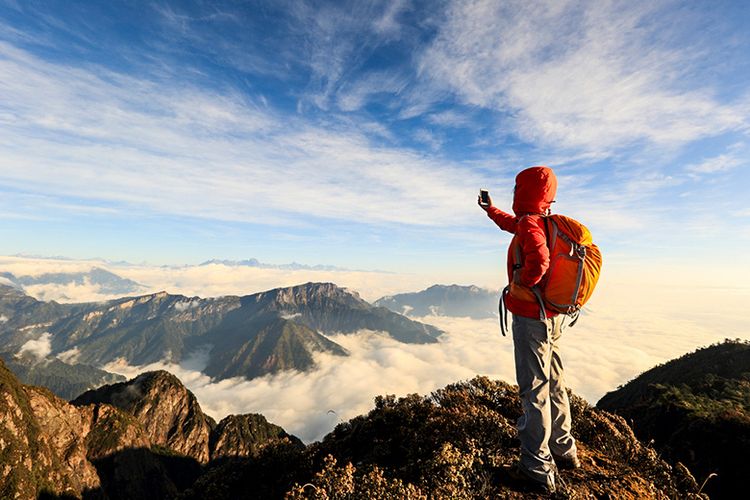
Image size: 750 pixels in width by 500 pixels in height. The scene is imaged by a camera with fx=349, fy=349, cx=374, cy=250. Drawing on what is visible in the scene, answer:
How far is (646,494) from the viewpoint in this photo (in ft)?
20.3

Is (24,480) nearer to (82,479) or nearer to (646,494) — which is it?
(82,479)

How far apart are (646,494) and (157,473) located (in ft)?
649

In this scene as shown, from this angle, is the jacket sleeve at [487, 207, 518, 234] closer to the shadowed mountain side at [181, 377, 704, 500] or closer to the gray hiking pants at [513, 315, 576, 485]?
the gray hiking pants at [513, 315, 576, 485]

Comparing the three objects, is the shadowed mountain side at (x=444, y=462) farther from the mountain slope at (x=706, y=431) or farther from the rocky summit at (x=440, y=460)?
the mountain slope at (x=706, y=431)

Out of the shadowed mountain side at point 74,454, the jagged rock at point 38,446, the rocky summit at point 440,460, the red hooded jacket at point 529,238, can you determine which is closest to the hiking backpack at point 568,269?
the red hooded jacket at point 529,238

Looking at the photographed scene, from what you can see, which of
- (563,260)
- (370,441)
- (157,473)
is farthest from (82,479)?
(563,260)

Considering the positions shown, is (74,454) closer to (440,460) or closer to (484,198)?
(440,460)

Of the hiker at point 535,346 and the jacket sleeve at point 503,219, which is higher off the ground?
the jacket sleeve at point 503,219

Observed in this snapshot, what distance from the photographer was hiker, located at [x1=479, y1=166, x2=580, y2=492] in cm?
599

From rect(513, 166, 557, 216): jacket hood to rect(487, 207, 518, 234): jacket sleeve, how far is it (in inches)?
20.1

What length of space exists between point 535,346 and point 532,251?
1752 millimetres

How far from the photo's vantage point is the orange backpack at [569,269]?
20.1ft

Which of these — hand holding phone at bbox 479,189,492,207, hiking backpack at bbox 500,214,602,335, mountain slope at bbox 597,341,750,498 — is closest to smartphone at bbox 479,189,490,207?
hand holding phone at bbox 479,189,492,207

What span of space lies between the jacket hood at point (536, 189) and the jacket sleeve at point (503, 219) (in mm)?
510
